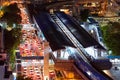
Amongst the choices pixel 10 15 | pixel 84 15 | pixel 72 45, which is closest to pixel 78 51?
pixel 72 45

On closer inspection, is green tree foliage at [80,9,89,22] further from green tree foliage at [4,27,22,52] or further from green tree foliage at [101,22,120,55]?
green tree foliage at [4,27,22,52]

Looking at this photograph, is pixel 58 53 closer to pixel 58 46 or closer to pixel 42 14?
pixel 58 46

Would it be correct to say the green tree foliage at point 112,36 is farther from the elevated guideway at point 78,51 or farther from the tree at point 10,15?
the tree at point 10,15

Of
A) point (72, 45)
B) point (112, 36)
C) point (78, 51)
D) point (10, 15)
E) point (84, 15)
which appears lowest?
point (78, 51)

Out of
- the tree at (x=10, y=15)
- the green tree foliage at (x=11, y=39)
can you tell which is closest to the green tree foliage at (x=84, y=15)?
the tree at (x=10, y=15)

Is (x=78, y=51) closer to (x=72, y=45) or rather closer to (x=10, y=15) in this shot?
(x=72, y=45)

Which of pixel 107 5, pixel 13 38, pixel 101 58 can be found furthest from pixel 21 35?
pixel 107 5
